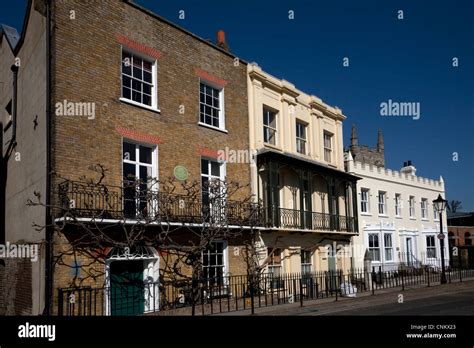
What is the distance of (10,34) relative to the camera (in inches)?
734

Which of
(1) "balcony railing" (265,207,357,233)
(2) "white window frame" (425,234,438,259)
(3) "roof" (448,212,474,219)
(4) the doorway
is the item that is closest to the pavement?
(1) "balcony railing" (265,207,357,233)

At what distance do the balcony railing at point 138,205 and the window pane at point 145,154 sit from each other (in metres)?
1.01

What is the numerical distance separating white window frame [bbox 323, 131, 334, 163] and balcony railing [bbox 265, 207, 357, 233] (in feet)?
10.7

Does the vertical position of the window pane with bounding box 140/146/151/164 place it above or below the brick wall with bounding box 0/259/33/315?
above

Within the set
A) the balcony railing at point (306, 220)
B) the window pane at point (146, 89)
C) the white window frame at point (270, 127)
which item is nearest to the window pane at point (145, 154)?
the window pane at point (146, 89)

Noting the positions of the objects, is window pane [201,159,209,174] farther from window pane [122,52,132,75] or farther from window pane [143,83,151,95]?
window pane [122,52,132,75]

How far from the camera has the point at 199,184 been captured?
16.8 m

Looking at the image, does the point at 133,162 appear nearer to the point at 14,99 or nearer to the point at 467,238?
the point at 14,99

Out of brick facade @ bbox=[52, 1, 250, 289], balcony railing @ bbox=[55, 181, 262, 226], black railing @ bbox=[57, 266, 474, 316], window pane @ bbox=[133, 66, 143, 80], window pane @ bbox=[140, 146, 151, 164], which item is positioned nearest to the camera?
black railing @ bbox=[57, 266, 474, 316]

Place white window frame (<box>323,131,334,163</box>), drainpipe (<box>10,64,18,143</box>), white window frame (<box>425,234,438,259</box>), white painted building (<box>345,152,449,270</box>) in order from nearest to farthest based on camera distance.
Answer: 1. drainpipe (<box>10,64,18,143</box>)
2. white window frame (<box>323,131,334,163</box>)
3. white painted building (<box>345,152,449,270</box>)
4. white window frame (<box>425,234,438,259</box>)

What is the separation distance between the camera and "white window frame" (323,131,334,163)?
25.7 m

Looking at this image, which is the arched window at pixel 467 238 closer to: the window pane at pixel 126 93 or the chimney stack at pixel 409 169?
the chimney stack at pixel 409 169
